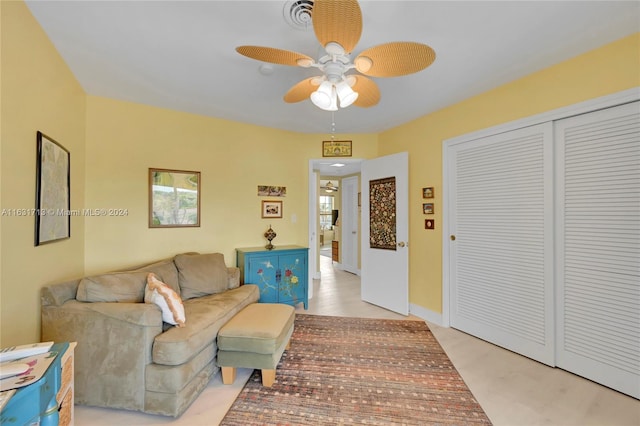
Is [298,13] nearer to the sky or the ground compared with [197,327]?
nearer to the sky

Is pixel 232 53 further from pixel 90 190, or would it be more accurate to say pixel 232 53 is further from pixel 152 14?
pixel 90 190

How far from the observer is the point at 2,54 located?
56.5 inches

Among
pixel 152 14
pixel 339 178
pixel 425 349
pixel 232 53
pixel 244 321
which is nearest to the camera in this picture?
pixel 152 14

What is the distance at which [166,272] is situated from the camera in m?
2.58

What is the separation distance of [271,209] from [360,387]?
8.18ft

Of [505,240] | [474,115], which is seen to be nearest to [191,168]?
[474,115]

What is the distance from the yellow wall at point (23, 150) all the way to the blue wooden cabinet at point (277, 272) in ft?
5.45

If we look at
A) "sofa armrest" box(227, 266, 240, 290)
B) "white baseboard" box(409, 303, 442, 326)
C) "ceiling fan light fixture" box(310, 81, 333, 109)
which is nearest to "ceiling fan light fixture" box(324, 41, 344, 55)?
"ceiling fan light fixture" box(310, 81, 333, 109)

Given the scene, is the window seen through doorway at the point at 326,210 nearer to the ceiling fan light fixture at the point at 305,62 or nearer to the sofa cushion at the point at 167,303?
the sofa cushion at the point at 167,303

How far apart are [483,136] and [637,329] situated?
190cm

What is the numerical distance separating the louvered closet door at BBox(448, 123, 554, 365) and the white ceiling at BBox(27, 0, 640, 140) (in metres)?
0.67

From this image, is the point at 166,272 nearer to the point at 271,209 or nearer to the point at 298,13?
the point at 271,209

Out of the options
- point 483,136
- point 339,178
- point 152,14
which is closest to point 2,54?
point 152,14

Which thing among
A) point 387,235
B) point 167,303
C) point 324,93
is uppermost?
point 324,93
